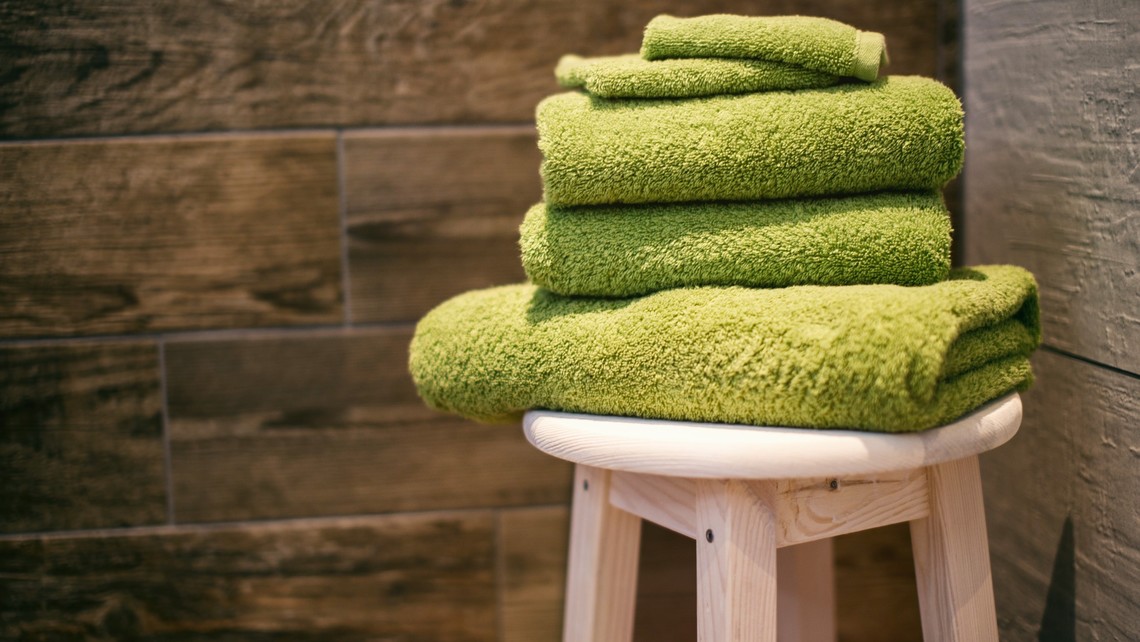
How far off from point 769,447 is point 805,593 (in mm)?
307

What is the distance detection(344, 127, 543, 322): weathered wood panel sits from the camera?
875mm

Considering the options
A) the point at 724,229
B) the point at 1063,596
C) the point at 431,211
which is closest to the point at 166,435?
the point at 431,211

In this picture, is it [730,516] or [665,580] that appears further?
[665,580]

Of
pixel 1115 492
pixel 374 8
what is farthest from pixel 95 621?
pixel 1115 492

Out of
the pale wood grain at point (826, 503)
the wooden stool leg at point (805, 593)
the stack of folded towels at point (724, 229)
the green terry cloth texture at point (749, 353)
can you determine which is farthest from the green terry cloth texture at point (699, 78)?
the wooden stool leg at point (805, 593)

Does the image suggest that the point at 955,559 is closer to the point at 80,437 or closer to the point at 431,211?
the point at 431,211

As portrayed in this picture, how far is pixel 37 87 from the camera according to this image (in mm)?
852

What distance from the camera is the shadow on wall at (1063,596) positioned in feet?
2.27

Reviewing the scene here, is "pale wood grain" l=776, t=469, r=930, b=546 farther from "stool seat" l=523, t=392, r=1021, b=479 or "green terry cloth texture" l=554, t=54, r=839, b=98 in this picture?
"green terry cloth texture" l=554, t=54, r=839, b=98

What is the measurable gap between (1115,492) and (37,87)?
102 cm

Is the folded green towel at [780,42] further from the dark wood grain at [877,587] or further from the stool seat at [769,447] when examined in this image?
the dark wood grain at [877,587]

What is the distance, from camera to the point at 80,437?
0.89 m

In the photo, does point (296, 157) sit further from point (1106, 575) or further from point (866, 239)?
point (1106, 575)

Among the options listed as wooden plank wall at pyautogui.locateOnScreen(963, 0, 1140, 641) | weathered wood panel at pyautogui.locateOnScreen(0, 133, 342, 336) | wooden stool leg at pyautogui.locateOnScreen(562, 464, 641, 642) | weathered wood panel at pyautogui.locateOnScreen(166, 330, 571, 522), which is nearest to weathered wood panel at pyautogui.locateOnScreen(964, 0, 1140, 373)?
wooden plank wall at pyautogui.locateOnScreen(963, 0, 1140, 641)
